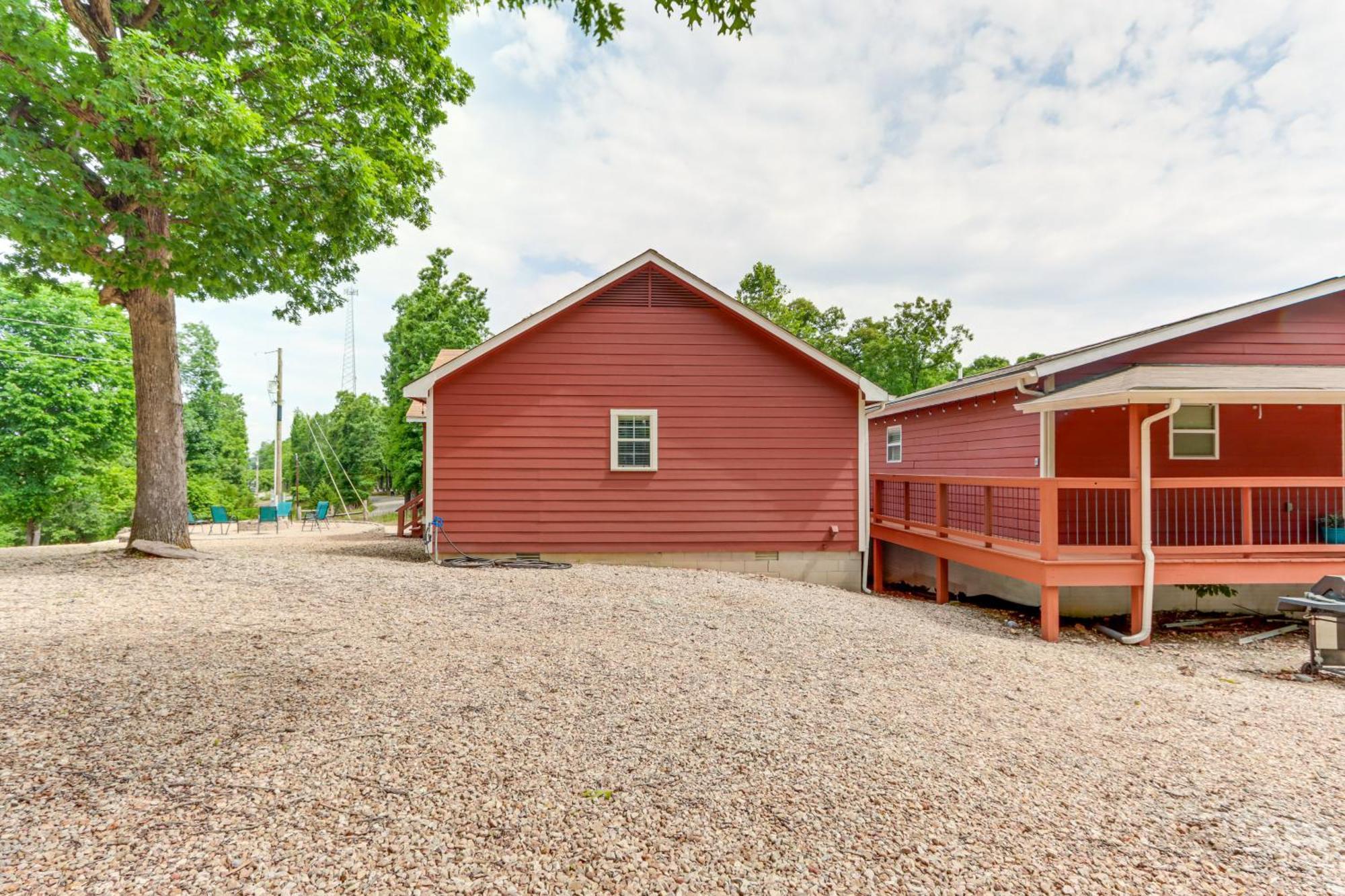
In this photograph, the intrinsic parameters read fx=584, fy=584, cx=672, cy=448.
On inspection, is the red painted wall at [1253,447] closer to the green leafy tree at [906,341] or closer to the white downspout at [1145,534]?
the white downspout at [1145,534]

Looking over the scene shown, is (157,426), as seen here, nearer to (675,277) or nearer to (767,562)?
(675,277)

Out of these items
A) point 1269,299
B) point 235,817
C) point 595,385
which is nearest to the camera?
point 235,817

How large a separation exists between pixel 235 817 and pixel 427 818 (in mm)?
736

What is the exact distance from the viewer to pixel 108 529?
24.5 meters

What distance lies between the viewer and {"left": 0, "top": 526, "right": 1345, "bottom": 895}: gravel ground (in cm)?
216

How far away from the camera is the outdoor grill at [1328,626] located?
5.38 meters

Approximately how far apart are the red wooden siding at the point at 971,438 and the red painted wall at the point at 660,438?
233cm

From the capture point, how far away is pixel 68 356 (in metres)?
21.5

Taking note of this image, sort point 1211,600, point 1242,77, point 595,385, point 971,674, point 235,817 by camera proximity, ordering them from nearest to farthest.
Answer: point 235,817
point 971,674
point 1211,600
point 595,385
point 1242,77

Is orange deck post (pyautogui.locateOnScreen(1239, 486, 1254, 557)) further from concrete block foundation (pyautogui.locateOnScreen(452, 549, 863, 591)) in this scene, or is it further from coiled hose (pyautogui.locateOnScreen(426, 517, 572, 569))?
coiled hose (pyautogui.locateOnScreen(426, 517, 572, 569))

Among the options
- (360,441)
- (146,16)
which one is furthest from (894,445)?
(360,441)

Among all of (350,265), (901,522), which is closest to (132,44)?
(350,265)

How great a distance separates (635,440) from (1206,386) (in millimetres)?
7556

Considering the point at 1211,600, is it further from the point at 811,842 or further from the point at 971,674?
the point at 811,842
